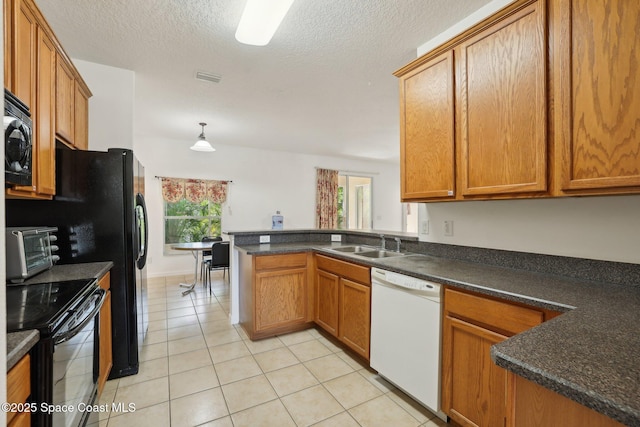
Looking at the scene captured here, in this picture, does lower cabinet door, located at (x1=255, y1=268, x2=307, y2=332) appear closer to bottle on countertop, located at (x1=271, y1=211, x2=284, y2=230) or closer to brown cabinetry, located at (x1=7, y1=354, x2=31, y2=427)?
brown cabinetry, located at (x1=7, y1=354, x2=31, y2=427)

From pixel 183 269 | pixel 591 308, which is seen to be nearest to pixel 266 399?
pixel 591 308

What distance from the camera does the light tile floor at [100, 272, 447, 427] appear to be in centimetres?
173

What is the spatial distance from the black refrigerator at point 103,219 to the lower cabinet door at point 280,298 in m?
0.98

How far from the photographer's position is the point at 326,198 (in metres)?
6.85

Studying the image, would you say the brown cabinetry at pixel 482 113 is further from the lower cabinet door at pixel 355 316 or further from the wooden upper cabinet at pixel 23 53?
the wooden upper cabinet at pixel 23 53

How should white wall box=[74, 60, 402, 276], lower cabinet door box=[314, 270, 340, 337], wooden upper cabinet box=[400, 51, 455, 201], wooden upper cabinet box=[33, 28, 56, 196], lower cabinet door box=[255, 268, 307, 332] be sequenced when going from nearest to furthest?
1. wooden upper cabinet box=[33, 28, 56, 196]
2. wooden upper cabinet box=[400, 51, 455, 201]
3. lower cabinet door box=[314, 270, 340, 337]
4. lower cabinet door box=[255, 268, 307, 332]
5. white wall box=[74, 60, 402, 276]

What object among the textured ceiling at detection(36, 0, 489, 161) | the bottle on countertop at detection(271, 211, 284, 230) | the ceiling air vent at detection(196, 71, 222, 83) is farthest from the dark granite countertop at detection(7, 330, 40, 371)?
the bottle on countertop at detection(271, 211, 284, 230)

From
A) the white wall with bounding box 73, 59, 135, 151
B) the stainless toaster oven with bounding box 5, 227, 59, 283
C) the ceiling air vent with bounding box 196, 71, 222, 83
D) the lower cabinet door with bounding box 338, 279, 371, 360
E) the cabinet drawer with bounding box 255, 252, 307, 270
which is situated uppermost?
the ceiling air vent with bounding box 196, 71, 222, 83

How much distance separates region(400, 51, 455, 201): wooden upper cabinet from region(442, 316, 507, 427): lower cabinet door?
834 mm

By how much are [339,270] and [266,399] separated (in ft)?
3.54

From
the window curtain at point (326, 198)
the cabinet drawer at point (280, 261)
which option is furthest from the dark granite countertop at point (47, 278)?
the window curtain at point (326, 198)

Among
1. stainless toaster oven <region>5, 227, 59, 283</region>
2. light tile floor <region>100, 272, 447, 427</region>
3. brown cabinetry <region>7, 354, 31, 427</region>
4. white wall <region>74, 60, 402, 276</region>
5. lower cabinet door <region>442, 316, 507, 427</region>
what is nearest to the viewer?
brown cabinetry <region>7, 354, 31, 427</region>

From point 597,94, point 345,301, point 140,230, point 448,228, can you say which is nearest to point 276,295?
point 345,301

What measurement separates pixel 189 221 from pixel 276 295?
3538 millimetres
